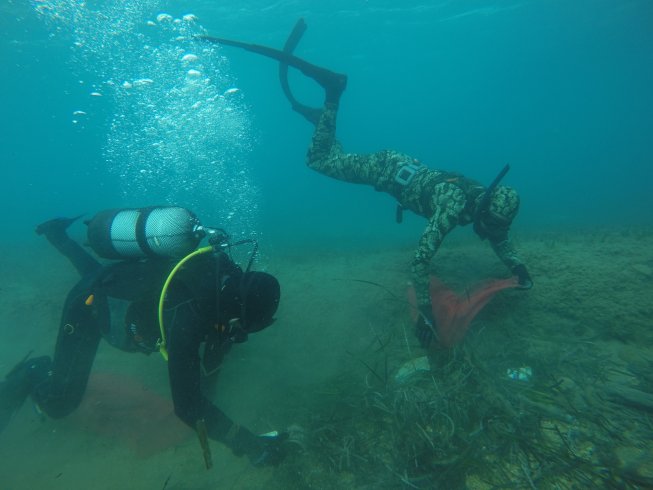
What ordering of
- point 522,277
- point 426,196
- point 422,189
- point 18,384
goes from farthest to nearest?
point 422,189 < point 426,196 < point 522,277 < point 18,384

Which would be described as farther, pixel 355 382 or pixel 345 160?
pixel 345 160

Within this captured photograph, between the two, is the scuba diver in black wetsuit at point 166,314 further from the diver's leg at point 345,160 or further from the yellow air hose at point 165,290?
the diver's leg at point 345,160

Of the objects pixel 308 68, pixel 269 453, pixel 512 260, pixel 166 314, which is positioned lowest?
pixel 269 453

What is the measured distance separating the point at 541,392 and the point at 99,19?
1058 inches

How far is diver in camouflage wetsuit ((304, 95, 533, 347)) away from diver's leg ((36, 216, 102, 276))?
428cm

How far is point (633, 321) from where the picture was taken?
387 centimetres

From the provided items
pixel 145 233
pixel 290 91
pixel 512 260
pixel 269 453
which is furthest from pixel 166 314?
pixel 290 91

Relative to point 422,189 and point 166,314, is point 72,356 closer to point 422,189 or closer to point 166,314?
point 166,314

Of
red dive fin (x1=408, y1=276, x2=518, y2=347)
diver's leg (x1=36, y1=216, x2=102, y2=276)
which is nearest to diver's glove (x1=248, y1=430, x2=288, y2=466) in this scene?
red dive fin (x1=408, y1=276, x2=518, y2=347)

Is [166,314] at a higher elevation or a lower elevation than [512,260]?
lower

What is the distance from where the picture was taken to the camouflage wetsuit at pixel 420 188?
4.45 metres

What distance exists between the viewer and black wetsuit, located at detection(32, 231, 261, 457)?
2498 millimetres

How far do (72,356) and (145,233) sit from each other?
1.70 metres

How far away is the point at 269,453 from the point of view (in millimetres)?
2855
